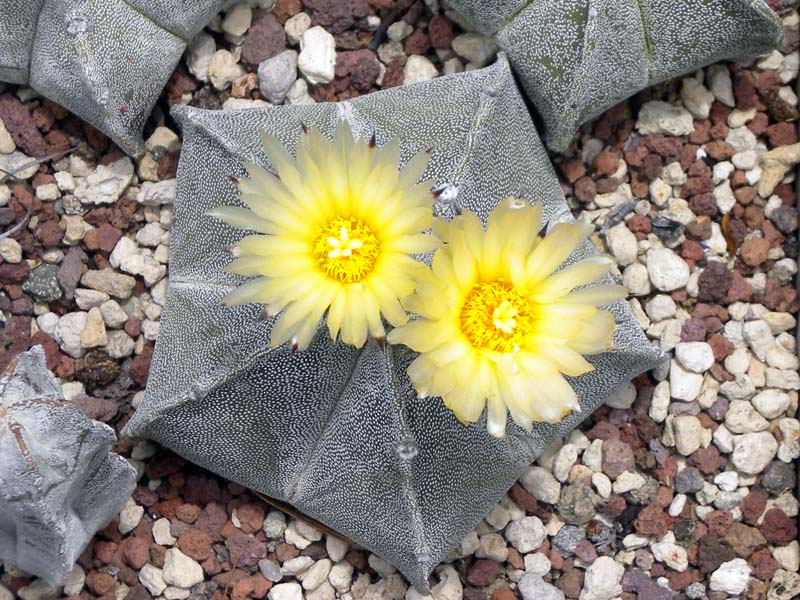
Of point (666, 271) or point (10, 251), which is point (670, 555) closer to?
point (666, 271)

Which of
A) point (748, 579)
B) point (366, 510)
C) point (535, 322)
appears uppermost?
point (535, 322)

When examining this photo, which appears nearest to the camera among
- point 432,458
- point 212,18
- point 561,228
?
point 561,228

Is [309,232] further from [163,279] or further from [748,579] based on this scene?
[748,579]

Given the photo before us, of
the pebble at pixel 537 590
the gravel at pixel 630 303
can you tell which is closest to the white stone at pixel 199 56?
the gravel at pixel 630 303

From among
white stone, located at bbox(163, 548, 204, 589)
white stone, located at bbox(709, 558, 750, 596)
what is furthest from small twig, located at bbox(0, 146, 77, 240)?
white stone, located at bbox(709, 558, 750, 596)

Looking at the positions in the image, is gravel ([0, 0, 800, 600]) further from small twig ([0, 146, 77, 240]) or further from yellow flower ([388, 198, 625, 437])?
yellow flower ([388, 198, 625, 437])

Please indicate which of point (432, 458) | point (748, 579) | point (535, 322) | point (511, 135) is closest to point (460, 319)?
point (535, 322)
